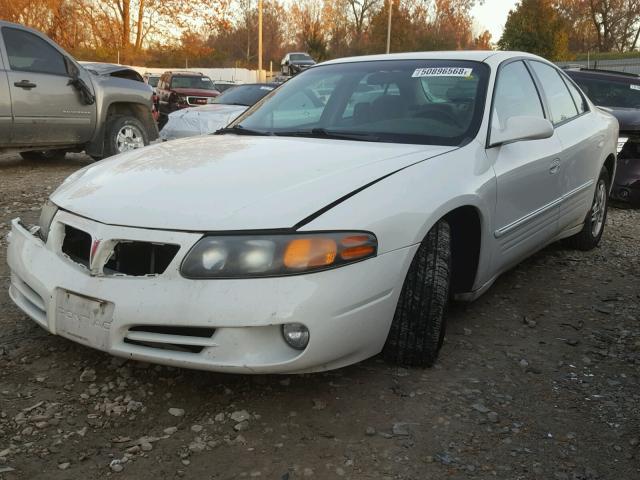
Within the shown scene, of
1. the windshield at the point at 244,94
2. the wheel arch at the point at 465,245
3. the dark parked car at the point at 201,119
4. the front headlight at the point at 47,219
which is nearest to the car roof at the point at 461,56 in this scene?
the wheel arch at the point at 465,245

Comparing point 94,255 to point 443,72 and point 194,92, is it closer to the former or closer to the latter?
point 443,72

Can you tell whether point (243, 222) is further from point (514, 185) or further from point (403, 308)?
point (514, 185)

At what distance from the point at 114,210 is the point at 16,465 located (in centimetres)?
91

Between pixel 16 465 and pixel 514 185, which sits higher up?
pixel 514 185

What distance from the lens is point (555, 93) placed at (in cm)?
423

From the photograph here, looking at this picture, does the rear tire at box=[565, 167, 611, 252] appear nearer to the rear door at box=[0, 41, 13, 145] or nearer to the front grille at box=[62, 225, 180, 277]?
the front grille at box=[62, 225, 180, 277]

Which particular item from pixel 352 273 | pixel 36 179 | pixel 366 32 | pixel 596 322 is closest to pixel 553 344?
pixel 596 322

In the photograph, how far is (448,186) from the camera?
2.75m

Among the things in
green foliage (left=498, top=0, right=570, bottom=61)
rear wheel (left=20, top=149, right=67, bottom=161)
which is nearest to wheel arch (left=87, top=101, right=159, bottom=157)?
rear wheel (left=20, top=149, right=67, bottom=161)

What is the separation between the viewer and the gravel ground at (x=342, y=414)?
2117 millimetres

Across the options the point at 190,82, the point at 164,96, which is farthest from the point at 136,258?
the point at 190,82

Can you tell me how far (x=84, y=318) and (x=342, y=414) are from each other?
0.99 metres

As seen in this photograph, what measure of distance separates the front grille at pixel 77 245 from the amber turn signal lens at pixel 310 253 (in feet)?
2.55

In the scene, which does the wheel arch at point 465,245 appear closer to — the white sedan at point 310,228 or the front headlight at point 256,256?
the white sedan at point 310,228
